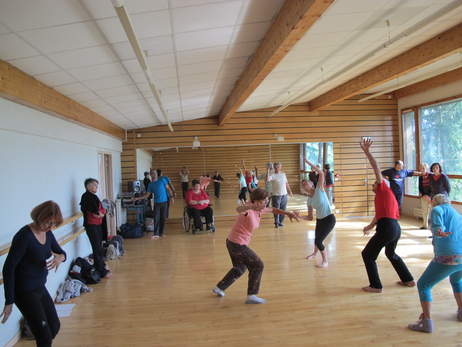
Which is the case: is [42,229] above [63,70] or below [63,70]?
below

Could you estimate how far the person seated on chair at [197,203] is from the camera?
334 inches

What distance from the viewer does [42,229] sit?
2461mm

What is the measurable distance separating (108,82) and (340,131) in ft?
24.7

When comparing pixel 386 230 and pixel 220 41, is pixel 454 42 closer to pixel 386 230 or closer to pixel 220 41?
pixel 386 230

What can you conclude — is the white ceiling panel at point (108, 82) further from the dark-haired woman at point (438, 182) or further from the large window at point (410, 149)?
the large window at point (410, 149)

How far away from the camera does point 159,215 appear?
27.5ft

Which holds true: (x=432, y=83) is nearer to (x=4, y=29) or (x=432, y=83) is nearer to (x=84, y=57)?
(x=84, y=57)

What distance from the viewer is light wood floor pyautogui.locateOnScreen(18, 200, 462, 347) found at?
323cm

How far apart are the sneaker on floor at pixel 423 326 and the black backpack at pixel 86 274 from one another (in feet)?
13.8

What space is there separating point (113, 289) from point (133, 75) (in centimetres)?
302

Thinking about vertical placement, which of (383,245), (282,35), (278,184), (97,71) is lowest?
(383,245)

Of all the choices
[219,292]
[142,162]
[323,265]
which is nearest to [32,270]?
[219,292]

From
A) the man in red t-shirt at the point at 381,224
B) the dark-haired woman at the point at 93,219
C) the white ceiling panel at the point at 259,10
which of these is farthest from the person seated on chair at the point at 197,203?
the white ceiling panel at the point at 259,10

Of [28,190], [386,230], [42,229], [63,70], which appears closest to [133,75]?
[63,70]
